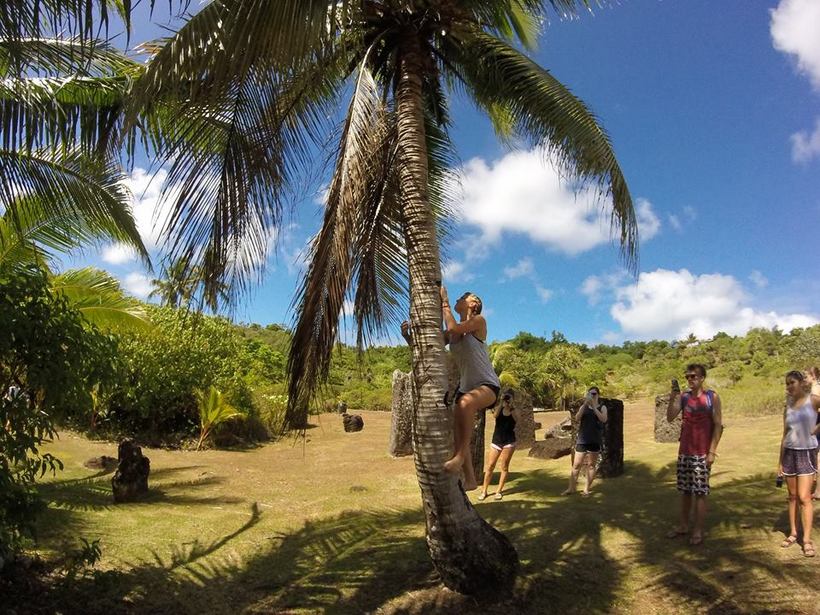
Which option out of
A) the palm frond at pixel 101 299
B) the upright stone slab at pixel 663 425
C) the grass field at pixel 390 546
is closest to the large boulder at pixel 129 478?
the grass field at pixel 390 546

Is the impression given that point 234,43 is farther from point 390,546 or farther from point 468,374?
point 390,546

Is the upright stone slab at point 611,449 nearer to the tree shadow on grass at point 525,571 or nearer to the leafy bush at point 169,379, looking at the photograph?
the tree shadow on grass at point 525,571

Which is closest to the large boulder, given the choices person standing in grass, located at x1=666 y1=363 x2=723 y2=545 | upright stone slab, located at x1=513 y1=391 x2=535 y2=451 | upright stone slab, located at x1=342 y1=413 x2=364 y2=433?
person standing in grass, located at x1=666 y1=363 x2=723 y2=545

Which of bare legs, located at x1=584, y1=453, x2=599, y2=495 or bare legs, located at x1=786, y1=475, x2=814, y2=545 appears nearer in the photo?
bare legs, located at x1=786, y1=475, x2=814, y2=545

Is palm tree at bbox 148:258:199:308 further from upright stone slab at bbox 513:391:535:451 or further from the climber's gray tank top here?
upright stone slab at bbox 513:391:535:451

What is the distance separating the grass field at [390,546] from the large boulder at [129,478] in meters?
0.24

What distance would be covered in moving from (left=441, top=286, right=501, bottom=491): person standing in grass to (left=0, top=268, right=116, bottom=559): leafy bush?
343 centimetres

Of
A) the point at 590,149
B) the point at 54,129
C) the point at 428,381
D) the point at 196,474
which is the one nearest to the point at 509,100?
the point at 590,149

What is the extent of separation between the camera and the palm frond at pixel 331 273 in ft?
15.4

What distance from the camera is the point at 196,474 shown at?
10.5 metres

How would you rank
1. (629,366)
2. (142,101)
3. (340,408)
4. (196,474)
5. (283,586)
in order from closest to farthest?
(142,101), (283,586), (196,474), (340,408), (629,366)

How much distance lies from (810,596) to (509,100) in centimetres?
574

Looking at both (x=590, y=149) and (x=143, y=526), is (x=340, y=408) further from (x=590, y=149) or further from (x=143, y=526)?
(x=590, y=149)

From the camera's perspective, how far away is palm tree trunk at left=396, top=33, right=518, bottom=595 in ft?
15.8
